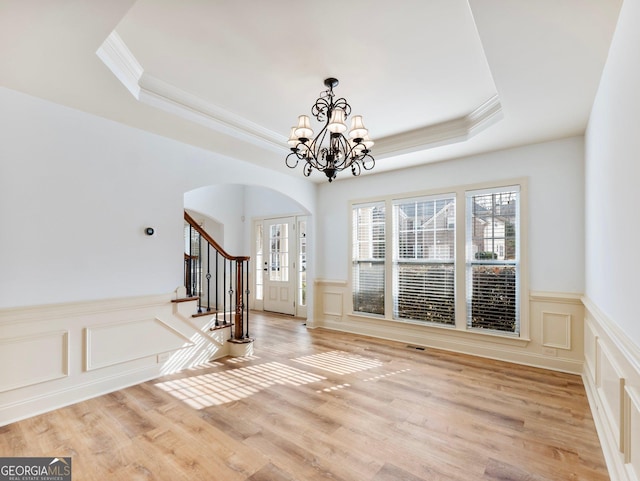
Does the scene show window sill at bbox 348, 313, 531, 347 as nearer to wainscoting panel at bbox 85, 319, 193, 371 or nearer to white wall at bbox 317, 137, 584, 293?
white wall at bbox 317, 137, 584, 293

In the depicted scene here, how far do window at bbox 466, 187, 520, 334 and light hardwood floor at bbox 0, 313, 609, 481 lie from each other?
0.68 meters

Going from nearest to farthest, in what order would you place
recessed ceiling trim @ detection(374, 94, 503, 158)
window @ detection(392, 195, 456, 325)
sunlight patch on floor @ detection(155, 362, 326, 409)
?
1. sunlight patch on floor @ detection(155, 362, 326, 409)
2. recessed ceiling trim @ detection(374, 94, 503, 158)
3. window @ detection(392, 195, 456, 325)

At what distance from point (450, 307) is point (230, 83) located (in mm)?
3987

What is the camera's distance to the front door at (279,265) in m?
7.16

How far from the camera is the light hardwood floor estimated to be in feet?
6.65

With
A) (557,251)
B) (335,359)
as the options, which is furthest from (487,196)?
(335,359)

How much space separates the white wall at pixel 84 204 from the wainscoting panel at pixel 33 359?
330 millimetres

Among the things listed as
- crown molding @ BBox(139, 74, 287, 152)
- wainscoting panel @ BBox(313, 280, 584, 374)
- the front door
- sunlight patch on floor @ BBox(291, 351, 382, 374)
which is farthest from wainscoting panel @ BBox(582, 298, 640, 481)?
the front door

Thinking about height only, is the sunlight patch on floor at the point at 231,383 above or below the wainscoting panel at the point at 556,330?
below

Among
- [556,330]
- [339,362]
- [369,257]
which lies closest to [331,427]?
[339,362]

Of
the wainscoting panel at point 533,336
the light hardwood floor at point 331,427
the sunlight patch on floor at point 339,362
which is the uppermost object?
the wainscoting panel at point 533,336

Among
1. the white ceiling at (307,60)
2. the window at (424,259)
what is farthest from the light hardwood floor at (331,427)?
the white ceiling at (307,60)

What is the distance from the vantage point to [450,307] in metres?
4.54

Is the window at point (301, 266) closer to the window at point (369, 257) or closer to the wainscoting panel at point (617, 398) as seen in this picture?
the window at point (369, 257)
